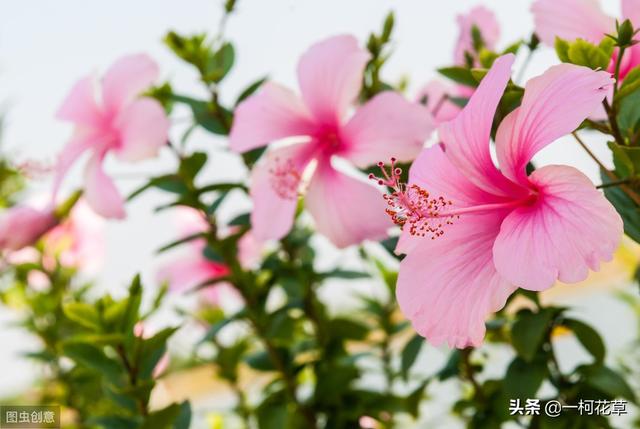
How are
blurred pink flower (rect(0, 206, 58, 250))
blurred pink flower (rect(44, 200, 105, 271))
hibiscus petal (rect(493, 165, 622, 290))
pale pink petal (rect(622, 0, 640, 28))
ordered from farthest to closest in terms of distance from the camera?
blurred pink flower (rect(44, 200, 105, 271)), blurred pink flower (rect(0, 206, 58, 250)), pale pink petal (rect(622, 0, 640, 28)), hibiscus petal (rect(493, 165, 622, 290))

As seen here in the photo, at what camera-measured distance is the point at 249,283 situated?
0.89m

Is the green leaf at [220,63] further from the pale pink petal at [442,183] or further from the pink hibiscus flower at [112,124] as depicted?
the pale pink petal at [442,183]

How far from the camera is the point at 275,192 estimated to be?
708 mm

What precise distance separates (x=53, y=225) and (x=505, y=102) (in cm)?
65

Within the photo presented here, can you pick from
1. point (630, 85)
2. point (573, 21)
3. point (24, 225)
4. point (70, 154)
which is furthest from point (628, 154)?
point (24, 225)

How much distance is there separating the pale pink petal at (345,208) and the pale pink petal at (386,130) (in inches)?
1.4

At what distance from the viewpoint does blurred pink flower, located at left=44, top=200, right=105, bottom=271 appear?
1283 millimetres

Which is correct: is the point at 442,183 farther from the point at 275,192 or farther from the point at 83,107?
the point at 83,107

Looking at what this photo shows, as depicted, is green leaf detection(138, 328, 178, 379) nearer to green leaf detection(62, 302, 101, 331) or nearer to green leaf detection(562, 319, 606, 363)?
green leaf detection(62, 302, 101, 331)

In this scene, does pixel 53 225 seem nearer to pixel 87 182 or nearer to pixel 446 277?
pixel 87 182

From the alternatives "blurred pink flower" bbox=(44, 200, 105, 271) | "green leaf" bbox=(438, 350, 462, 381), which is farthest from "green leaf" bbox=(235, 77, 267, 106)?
"blurred pink flower" bbox=(44, 200, 105, 271)

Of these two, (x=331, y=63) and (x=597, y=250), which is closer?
(x=597, y=250)

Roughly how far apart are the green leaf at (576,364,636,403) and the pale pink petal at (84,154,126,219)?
1.64 feet

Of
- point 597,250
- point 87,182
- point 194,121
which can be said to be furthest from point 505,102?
point 87,182
